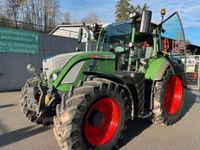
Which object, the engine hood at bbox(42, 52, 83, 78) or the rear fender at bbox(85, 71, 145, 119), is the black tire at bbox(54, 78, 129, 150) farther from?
the engine hood at bbox(42, 52, 83, 78)

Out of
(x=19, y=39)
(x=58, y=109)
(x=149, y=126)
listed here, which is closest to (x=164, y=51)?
(x=149, y=126)

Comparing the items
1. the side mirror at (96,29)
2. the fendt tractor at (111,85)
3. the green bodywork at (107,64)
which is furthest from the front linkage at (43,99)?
the side mirror at (96,29)

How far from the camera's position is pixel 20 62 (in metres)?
11.4

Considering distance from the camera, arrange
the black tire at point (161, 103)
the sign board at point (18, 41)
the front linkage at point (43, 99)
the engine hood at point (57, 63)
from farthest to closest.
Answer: the sign board at point (18, 41) → the black tire at point (161, 103) → the engine hood at point (57, 63) → the front linkage at point (43, 99)

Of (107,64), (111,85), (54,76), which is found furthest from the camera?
(107,64)

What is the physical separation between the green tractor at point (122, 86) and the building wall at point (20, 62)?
250 inches

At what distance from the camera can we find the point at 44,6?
46.8 metres

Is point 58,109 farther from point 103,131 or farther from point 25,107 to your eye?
point 25,107

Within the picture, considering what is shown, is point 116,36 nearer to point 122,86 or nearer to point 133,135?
point 122,86

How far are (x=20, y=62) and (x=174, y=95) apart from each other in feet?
24.7

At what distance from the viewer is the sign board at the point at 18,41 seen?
35.0 feet

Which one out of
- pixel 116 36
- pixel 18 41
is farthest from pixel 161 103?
pixel 18 41

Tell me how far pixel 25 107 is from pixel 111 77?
1999mm

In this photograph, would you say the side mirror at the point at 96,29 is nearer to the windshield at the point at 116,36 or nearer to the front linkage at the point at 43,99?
the windshield at the point at 116,36
